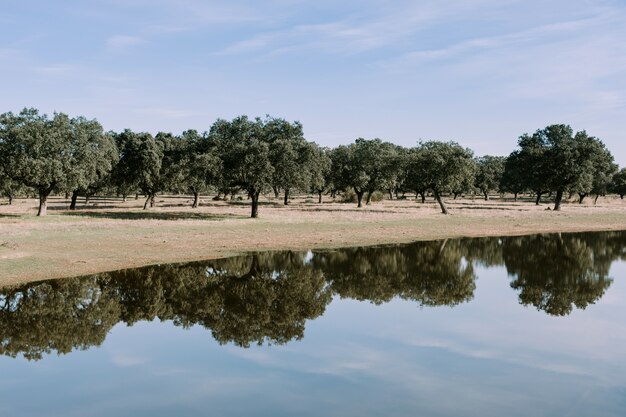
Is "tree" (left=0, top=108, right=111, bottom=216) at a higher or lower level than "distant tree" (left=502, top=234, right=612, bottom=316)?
higher

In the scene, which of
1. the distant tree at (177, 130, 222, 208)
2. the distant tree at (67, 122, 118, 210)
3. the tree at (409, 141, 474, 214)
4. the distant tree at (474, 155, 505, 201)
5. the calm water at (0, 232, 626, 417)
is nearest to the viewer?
the calm water at (0, 232, 626, 417)

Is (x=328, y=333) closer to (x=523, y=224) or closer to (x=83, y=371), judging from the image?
(x=83, y=371)

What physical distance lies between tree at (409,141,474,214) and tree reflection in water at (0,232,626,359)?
43.2 m

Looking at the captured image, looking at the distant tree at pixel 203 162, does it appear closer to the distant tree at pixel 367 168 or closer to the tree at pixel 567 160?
the distant tree at pixel 367 168

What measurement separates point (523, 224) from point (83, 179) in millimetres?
56698

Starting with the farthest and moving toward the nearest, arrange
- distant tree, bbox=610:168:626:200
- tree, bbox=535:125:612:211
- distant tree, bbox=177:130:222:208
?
distant tree, bbox=610:168:626:200 < tree, bbox=535:125:612:211 < distant tree, bbox=177:130:222:208

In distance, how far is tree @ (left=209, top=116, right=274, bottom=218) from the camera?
66.8m

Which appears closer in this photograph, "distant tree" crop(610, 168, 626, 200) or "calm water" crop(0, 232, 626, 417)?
"calm water" crop(0, 232, 626, 417)

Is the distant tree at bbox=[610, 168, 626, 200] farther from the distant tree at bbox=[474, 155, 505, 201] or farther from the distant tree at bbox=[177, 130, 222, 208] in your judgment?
the distant tree at bbox=[177, 130, 222, 208]

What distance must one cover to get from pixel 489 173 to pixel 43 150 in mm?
137823

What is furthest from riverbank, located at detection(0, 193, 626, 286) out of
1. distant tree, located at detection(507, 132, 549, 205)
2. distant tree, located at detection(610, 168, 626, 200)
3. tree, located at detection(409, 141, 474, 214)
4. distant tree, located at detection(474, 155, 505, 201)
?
distant tree, located at detection(610, 168, 626, 200)

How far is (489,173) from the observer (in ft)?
553

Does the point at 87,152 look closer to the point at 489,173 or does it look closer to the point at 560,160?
the point at 560,160

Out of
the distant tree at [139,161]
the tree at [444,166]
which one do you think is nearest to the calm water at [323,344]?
the tree at [444,166]
